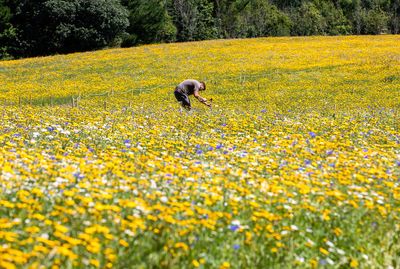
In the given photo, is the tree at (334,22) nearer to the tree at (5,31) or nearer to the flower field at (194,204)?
the tree at (5,31)

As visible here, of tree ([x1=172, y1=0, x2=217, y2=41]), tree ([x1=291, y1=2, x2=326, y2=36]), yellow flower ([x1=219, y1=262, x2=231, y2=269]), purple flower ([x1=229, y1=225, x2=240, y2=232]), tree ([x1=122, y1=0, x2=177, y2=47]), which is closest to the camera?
yellow flower ([x1=219, y1=262, x2=231, y2=269])

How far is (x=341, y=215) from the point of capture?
5176 millimetres

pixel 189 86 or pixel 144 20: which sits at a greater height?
pixel 189 86

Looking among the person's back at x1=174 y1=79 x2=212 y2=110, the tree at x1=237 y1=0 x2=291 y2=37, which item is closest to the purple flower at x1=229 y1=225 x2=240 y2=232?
the person's back at x1=174 y1=79 x2=212 y2=110

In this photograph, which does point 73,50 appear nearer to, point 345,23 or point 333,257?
point 333,257

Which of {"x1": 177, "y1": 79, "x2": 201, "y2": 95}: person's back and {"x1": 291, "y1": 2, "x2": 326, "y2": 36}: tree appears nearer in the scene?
{"x1": 177, "y1": 79, "x2": 201, "y2": 95}: person's back

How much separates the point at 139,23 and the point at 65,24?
14.6m

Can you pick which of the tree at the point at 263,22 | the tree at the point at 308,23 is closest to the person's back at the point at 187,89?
the tree at the point at 263,22

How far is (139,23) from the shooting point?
71688mm

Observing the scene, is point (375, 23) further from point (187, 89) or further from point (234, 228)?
point (234, 228)

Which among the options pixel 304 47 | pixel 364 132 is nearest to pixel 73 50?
pixel 304 47

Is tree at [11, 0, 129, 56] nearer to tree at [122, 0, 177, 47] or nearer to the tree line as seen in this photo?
the tree line

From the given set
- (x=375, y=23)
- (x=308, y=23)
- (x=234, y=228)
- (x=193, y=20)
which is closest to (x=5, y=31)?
(x=193, y=20)

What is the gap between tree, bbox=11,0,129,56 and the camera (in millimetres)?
58750
